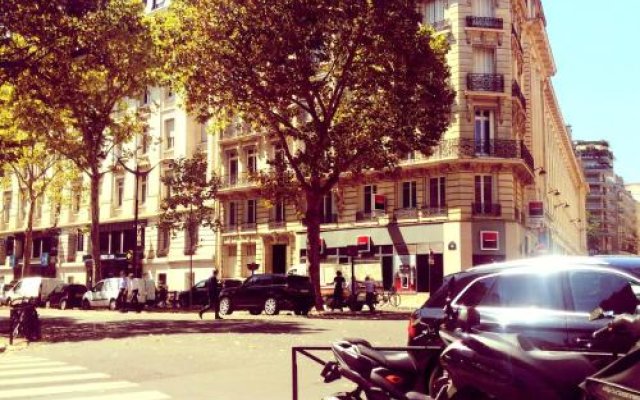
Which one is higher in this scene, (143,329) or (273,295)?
(273,295)

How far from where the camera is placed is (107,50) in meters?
21.3

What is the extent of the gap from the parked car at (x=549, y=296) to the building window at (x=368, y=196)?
103ft

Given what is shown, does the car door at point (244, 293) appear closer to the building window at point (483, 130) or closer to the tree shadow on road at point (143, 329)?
the tree shadow on road at point (143, 329)

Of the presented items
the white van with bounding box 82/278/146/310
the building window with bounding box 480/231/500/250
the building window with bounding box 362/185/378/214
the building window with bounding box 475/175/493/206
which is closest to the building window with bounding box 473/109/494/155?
the building window with bounding box 475/175/493/206

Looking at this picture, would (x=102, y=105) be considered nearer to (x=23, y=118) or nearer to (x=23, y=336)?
(x=23, y=118)

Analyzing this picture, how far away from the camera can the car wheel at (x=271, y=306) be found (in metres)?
24.1

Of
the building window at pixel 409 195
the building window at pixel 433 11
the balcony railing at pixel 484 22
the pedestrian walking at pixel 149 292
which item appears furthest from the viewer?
the building window at pixel 433 11

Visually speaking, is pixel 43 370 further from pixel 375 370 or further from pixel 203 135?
pixel 203 135

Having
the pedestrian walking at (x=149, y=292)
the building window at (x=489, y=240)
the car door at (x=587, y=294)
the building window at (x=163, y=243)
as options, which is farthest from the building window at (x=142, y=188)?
the car door at (x=587, y=294)

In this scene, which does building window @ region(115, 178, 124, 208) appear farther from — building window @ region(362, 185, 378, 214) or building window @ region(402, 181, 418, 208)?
building window @ region(402, 181, 418, 208)

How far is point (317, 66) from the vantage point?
2514 cm

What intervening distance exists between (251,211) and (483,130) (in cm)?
1594

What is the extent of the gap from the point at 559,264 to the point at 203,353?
26.0 ft

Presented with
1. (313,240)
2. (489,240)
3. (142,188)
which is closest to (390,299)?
(489,240)
